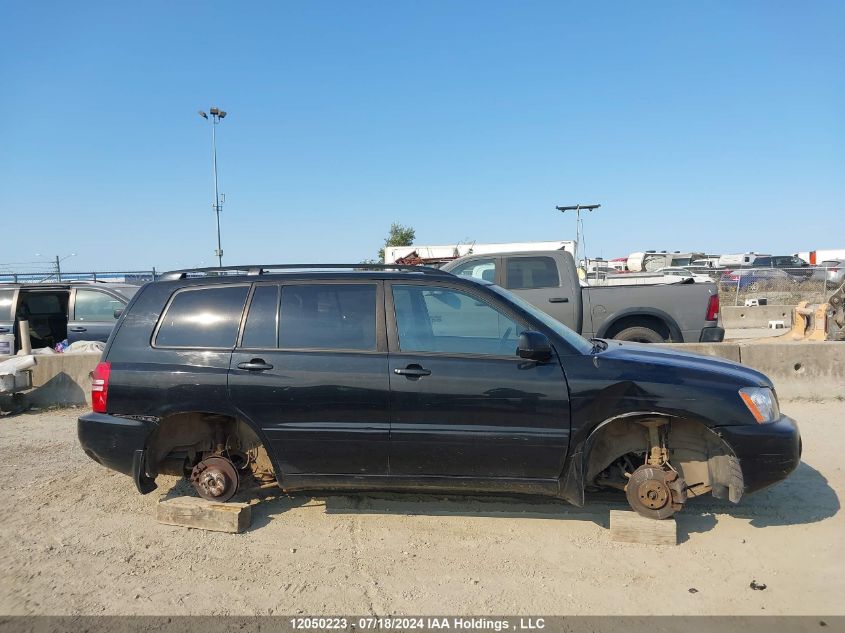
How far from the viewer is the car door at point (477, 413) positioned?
12.0 feet

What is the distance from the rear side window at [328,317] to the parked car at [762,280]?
24275 mm

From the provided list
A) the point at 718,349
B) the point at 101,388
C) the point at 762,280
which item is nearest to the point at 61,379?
the point at 101,388

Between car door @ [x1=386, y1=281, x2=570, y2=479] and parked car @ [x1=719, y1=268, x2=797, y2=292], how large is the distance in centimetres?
2398

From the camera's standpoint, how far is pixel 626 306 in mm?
7805

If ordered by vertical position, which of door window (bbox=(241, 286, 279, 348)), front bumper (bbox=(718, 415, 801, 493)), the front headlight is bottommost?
front bumper (bbox=(718, 415, 801, 493))

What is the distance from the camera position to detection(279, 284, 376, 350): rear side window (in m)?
3.96

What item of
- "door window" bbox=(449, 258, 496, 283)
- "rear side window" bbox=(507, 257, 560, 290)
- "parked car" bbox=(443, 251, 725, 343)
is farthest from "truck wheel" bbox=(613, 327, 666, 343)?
"door window" bbox=(449, 258, 496, 283)

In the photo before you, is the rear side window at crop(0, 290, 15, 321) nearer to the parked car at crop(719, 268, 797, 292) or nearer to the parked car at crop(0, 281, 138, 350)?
the parked car at crop(0, 281, 138, 350)

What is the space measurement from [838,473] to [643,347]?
2222 mm

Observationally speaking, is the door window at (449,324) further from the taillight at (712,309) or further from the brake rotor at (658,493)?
the taillight at (712,309)

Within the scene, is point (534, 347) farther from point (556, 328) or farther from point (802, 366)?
point (802, 366)

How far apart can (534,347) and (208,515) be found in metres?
2.55

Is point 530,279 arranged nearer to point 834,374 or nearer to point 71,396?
point 834,374

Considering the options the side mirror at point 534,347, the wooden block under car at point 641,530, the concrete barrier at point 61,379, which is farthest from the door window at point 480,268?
the concrete barrier at point 61,379
